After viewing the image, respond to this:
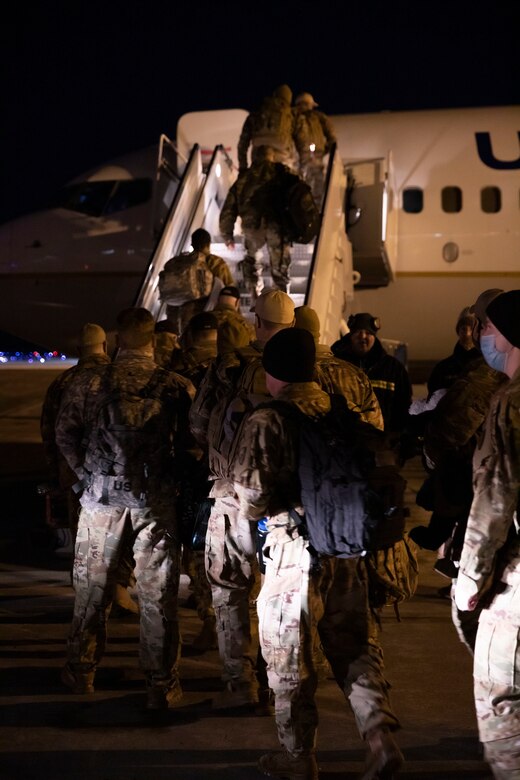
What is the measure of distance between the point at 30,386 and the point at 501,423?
639 inches

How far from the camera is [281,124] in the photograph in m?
10.3

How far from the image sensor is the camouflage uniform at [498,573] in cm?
315

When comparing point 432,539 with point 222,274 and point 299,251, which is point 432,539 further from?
point 299,251

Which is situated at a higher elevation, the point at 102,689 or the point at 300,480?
the point at 300,480

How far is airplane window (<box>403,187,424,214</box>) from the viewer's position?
1441 cm

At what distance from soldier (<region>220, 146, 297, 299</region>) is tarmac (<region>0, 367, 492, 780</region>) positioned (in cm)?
377

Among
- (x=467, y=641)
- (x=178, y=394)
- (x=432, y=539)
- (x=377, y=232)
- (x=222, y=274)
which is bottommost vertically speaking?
(x=467, y=641)

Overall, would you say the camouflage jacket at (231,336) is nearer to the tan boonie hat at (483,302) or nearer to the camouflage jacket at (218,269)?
the tan boonie hat at (483,302)

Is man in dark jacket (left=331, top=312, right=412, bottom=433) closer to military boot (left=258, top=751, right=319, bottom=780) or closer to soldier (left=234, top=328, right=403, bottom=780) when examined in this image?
soldier (left=234, top=328, right=403, bottom=780)

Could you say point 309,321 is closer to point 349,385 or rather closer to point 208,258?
point 349,385

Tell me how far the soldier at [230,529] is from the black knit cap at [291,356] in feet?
2.33

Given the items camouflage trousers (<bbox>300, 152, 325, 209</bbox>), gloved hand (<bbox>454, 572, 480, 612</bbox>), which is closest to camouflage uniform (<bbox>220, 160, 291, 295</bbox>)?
camouflage trousers (<bbox>300, 152, 325, 209</bbox>)

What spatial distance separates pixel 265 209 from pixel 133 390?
4820mm

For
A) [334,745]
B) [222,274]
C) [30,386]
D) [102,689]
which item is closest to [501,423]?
[334,745]
